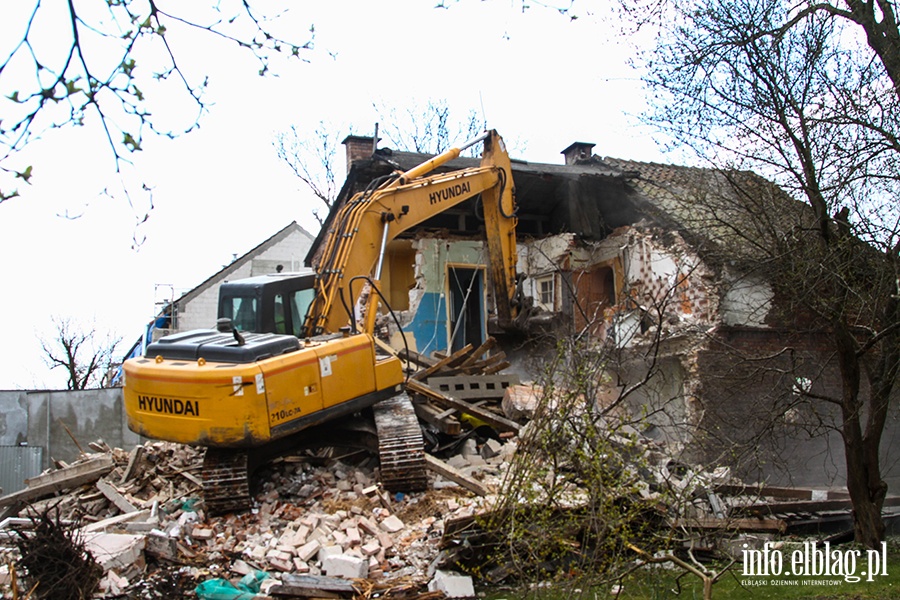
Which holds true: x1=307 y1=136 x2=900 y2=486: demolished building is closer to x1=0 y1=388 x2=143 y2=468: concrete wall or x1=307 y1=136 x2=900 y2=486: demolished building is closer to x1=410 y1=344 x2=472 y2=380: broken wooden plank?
x1=410 y1=344 x2=472 y2=380: broken wooden plank

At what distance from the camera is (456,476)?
791 centimetres

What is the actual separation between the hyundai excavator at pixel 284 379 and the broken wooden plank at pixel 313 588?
57.7 inches

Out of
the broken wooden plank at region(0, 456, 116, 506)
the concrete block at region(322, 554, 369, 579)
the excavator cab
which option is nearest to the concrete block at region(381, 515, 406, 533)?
the concrete block at region(322, 554, 369, 579)

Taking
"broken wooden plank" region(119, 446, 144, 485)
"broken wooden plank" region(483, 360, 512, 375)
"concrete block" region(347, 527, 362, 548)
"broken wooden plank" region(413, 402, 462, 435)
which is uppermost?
"broken wooden plank" region(483, 360, 512, 375)

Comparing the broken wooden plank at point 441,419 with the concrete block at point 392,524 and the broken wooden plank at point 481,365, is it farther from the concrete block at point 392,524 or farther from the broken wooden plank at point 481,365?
the concrete block at point 392,524

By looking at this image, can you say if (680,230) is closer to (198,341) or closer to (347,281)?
(347,281)

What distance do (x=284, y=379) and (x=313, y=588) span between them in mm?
1993

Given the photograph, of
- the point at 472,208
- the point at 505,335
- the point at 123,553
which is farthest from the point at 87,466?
the point at 472,208

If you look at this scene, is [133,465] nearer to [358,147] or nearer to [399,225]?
[399,225]

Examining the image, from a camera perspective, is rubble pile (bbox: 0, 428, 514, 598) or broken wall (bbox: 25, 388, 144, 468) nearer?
rubble pile (bbox: 0, 428, 514, 598)

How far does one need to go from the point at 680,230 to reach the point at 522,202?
424 cm

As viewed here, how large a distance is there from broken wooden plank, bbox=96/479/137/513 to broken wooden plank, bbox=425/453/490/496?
3130mm

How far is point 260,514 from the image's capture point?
7496 millimetres

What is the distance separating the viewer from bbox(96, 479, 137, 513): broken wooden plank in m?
8.04
